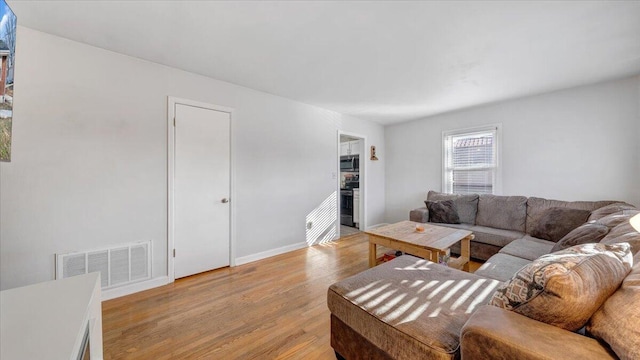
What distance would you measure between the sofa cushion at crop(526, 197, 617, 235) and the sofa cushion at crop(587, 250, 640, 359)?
2.61 metres

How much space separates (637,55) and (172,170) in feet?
15.9

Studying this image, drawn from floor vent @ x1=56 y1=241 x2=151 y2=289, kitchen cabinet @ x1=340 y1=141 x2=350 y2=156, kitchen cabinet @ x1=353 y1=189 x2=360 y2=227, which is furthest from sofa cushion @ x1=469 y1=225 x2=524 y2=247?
floor vent @ x1=56 y1=241 x2=151 y2=289

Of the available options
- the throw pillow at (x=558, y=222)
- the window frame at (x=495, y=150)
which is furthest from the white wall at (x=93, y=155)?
the throw pillow at (x=558, y=222)

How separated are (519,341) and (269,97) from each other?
3396 mm

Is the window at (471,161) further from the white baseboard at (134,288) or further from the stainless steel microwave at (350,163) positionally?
the white baseboard at (134,288)

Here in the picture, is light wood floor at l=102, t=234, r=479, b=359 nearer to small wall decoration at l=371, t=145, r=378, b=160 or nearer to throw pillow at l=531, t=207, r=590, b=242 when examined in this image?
throw pillow at l=531, t=207, r=590, b=242

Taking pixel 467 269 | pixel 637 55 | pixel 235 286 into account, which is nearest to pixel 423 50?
pixel 637 55

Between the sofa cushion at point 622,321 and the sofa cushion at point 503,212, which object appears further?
the sofa cushion at point 503,212

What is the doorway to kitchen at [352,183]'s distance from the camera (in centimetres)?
481

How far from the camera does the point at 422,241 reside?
91.6 inches

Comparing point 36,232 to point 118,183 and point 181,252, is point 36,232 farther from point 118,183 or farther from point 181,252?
point 181,252

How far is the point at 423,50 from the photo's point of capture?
2203 millimetres

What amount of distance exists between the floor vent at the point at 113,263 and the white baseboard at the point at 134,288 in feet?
0.14

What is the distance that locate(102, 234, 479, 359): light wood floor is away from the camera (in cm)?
158
